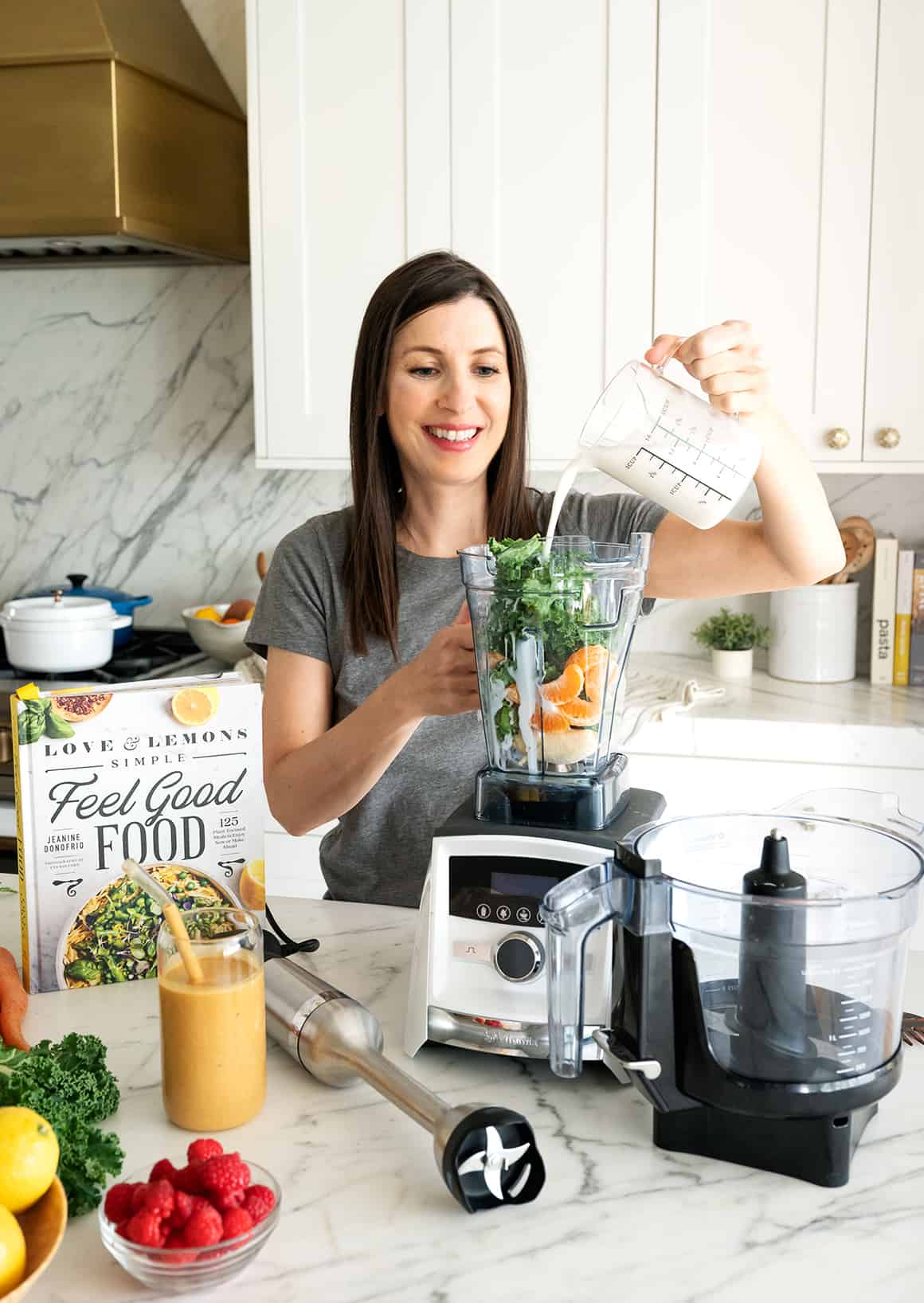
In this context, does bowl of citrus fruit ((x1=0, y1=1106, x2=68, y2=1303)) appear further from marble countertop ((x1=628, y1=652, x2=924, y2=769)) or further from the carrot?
marble countertop ((x1=628, y1=652, x2=924, y2=769))

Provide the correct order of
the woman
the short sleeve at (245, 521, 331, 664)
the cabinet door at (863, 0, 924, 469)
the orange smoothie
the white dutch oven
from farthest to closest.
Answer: the white dutch oven
the cabinet door at (863, 0, 924, 469)
the short sleeve at (245, 521, 331, 664)
the woman
the orange smoothie

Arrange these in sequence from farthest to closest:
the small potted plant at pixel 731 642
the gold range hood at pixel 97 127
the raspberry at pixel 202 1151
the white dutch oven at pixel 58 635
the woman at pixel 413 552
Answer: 1. the small potted plant at pixel 731 642
2. the white dutch oven at pixel 58 635
3. the gold range hood at pixel 97 127
4. the woman at pixel 413 552
5. the raspberry at pixel 202 1151

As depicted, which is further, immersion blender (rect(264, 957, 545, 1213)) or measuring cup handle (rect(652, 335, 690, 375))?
measuring cup handle (rect(652, 335, 690, 375))

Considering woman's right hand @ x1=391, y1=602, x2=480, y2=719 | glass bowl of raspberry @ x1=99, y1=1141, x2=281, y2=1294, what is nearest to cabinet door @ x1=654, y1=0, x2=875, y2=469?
woman's right hand @ x1=391, y1=602, x2=480, y2=719

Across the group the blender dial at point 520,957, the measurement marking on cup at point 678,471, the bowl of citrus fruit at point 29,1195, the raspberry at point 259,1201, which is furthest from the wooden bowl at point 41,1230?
the measurement marking on cup at point 678,471

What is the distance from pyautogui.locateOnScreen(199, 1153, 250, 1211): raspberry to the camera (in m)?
0.75

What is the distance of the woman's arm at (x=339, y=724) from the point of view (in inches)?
45.7

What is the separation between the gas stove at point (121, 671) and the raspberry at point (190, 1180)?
5.05ft

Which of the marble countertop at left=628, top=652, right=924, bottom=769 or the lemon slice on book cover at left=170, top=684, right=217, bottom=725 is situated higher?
the lemon slice on book cover at left=170, top=684, right=217, bottom=725

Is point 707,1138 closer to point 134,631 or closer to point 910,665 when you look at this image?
point 910,665

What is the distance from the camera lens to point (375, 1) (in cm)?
237

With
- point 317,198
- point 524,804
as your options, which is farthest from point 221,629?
point 524,804

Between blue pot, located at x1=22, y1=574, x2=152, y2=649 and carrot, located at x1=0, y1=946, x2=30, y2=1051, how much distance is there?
5.25 ft

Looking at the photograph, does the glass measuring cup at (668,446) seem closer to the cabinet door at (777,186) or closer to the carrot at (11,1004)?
the carrot at (11,1004)
